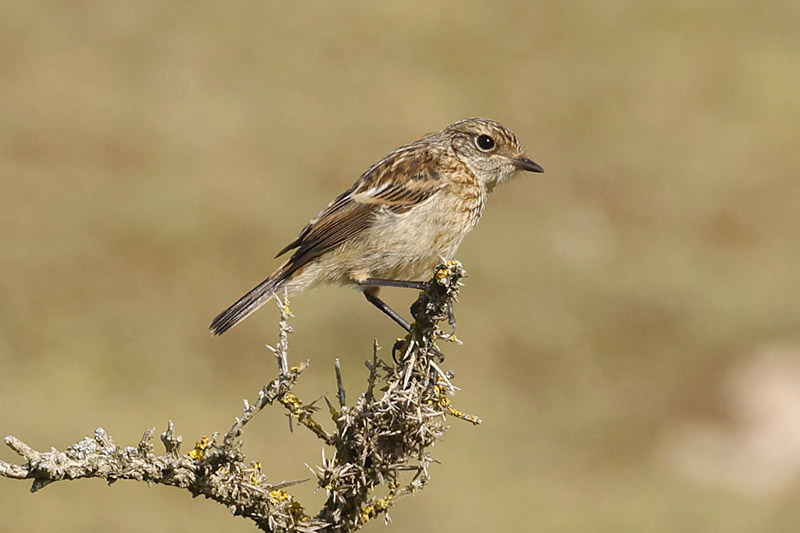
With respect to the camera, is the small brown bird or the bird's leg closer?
the bird's leg

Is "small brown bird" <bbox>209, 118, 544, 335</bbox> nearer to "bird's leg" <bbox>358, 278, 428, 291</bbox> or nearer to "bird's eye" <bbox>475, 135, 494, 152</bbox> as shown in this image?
"bird's leg" <bbox>358, 278, 428, 291</bbox>

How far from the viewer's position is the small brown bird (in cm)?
706

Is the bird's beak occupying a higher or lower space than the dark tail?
higher

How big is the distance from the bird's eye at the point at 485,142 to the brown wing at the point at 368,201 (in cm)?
45

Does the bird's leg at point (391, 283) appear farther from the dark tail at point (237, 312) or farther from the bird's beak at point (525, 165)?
the bird's beak at point (525, 165)

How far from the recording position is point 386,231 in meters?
7.14

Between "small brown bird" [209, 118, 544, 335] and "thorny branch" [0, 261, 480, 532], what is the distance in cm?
208

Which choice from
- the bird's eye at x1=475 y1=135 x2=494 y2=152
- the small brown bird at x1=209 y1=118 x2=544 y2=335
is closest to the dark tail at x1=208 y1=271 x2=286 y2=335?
the small brown bird at x1=209 y1=118 x2=544 y2=335

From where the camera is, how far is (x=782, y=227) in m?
23.0

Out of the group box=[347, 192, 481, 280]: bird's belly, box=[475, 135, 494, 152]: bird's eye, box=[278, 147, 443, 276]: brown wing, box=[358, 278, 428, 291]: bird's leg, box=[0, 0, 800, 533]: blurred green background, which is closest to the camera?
box=[358, 278, 428, 291]: bird's leg

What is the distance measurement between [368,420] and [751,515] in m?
13.0

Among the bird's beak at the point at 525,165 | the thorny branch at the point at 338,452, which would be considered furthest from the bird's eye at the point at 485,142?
the thorny branch at the point at 338,452

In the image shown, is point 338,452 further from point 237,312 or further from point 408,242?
point 408,242

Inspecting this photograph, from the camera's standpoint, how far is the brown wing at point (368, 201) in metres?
7.19
